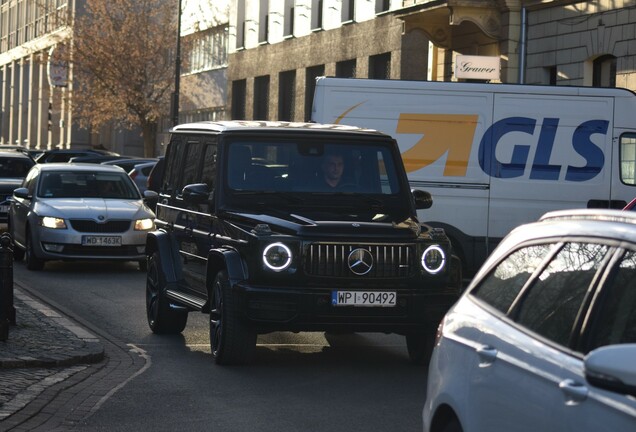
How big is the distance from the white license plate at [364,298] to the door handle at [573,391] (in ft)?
21.4

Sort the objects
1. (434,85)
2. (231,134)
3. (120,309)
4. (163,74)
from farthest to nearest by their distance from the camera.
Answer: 1. (163,74)
2. (434,85)
3. (120,309)
4. (231,134)

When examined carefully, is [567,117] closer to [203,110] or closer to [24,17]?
[203,110]

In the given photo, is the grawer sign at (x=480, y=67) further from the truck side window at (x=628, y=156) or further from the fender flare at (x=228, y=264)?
the fender flare at (x=228, y=264)

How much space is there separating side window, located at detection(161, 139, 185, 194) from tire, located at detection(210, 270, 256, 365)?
227 cm

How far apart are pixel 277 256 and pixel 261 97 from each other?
4224 centimetres

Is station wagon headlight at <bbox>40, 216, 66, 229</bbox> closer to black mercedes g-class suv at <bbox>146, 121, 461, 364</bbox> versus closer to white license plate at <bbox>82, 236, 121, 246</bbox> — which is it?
white license plate at <bbox>82, 236, 121, 246</bbox>

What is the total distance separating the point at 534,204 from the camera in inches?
753

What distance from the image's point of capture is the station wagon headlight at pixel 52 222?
808 inches

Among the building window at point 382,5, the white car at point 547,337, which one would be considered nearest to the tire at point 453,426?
the white car at point 547,337

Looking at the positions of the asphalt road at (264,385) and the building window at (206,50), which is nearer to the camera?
the asphalt road at (264,385)

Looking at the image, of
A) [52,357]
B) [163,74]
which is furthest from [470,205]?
[163,74]

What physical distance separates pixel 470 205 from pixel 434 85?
5.36ft

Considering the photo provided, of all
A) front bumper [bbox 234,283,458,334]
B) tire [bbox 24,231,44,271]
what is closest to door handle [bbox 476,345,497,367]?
front bumper [bbox 234,283,458,334]

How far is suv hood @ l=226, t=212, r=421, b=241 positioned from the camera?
10867 millimetres
